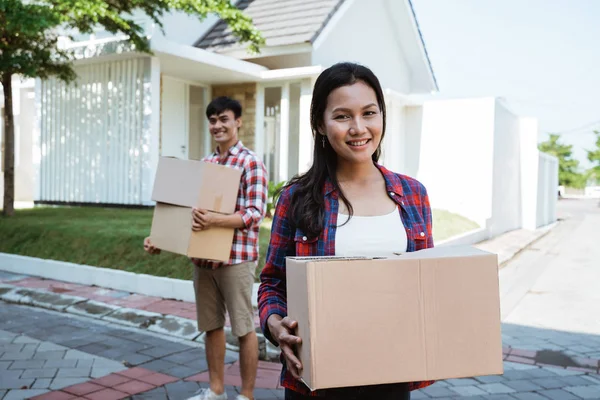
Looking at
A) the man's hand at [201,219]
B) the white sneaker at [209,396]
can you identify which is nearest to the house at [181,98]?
the man's hand at [201,219]

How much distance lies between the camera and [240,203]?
147 inches

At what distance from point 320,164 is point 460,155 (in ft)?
39.3

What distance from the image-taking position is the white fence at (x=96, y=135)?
36.9 ft

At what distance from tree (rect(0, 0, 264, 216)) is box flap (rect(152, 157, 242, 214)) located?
4.75 m

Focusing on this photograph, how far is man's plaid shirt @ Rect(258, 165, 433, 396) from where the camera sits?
1853 millimetres

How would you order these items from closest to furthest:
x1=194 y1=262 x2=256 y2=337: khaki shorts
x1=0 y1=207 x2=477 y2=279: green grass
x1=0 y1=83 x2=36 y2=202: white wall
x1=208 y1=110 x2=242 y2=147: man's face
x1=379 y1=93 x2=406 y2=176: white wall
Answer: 1. x1=194 y1=262 x2=256 y2=337: khaki shorts
2. x1=208 y1=110 x2=242 y2=147: man's face
3. x1=0 y1=207 x2=477 y2=279: green grass
4. x1=379 y1=93 x2=406 y2=176: white wall
5. x1=0 y1=83 x2=36 y2=202: white wall

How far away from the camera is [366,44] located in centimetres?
1559

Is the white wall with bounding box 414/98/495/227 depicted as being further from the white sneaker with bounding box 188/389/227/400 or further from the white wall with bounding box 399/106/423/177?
the white sneaker with bounding box 188/389/227/400

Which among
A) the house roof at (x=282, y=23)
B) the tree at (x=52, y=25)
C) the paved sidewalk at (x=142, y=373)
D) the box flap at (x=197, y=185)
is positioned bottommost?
the paved sidewalk at (x=142, y=373)

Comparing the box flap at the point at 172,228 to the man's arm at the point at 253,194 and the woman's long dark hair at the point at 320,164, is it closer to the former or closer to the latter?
the man's arm at the point at 253,194

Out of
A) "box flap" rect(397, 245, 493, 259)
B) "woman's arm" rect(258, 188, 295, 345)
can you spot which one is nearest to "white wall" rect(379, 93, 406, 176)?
"woman's arm" rect(258, 188, 295, 345)

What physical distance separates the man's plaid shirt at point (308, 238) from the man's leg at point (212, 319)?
5.92ft

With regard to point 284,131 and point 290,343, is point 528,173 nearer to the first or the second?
point 284,131

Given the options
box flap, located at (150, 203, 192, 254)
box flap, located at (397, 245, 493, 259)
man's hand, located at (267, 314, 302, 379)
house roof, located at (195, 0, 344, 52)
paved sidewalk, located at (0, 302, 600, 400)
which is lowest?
paved sidewalk, located at (0, 302, 600, 400)
